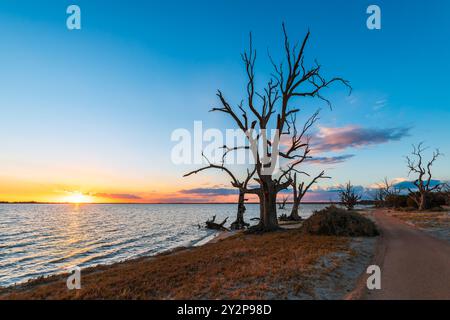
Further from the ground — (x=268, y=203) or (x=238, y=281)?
(x=268, y=203)

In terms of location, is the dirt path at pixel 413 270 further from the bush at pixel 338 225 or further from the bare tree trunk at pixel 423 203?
the bare tree trunk at pixel 423 203

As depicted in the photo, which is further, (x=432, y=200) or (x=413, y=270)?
(x=432, y=200)

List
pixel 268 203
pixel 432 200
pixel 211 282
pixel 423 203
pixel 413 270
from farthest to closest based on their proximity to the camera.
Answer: pixel 432 200 → pixel 423 203 → pixel 268 203 → pixel 413 270 → pixel 211 282

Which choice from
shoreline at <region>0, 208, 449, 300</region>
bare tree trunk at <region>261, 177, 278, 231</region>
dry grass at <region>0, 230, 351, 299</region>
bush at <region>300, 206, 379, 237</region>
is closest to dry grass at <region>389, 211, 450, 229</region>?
bush at <region>300, 206, 379, 237</region>

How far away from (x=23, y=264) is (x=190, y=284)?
56.2ft

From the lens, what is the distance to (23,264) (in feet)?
61.6

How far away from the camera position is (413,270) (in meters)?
9.45

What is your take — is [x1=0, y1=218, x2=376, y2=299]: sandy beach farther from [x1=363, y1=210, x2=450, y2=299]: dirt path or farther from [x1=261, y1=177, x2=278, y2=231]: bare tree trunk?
[x1=261, y1=177, x2=278, y2=231]: bare tree trunk

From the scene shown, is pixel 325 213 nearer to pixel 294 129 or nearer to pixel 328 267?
pixel 294 129

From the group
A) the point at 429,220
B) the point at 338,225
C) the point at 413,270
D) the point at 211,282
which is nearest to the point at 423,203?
the point at 429,220

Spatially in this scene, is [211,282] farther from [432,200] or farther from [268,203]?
[432,200]

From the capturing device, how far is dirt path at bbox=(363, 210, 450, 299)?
7207 mm

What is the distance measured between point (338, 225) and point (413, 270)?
33.4 feet

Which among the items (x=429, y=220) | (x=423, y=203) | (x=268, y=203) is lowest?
(x=423, y=203)
